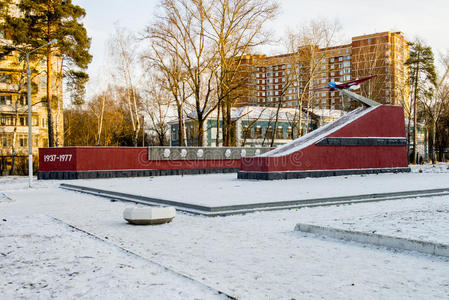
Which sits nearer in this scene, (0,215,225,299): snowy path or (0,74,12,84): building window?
(0,215,225,299): snowy path

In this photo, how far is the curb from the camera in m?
5.52

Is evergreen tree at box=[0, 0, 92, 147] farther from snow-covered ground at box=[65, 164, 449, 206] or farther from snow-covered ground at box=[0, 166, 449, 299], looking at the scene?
snow-covered ground at box=[0, 166, 449, 299]

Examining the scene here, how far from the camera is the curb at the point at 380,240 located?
5.52m

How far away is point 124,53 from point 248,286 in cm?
3330

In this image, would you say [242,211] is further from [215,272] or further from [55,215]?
[215,272]

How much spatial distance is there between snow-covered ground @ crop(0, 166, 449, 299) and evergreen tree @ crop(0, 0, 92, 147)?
852 inches

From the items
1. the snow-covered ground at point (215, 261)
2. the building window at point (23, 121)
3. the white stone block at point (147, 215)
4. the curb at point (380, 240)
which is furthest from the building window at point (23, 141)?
the curb at point (380, 240)

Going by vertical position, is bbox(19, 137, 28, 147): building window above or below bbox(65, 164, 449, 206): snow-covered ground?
above

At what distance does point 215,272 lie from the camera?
4.94 m

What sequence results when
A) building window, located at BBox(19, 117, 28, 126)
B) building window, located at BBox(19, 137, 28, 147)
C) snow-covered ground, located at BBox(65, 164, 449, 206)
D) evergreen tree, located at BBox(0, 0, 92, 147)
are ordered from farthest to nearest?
building window, located at BBox(19, 117, 28, 126) → building window, located at BBox(19, 137, 28, 147) → evergreen tree, located at BBox(0, 0, 92, 147) → snow-covered ground, located at BBox(65, 164, 449, 206)

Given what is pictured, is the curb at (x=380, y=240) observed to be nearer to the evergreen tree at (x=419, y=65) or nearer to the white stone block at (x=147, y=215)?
the white stone block at (x=147, y=215)

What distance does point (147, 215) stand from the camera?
330 inches

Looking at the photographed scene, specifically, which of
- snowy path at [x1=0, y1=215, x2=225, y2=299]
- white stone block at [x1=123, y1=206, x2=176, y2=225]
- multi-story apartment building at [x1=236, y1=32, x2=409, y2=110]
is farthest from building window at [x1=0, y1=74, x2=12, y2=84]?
snowy path at [x1=0, y1=215, x2=225, y2=299]

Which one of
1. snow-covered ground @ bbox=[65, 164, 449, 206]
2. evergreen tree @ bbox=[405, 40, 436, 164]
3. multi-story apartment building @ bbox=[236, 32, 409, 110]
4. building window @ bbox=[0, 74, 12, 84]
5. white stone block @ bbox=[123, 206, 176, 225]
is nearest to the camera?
white stone block @ bbox=[123, 206, 176, 225]
